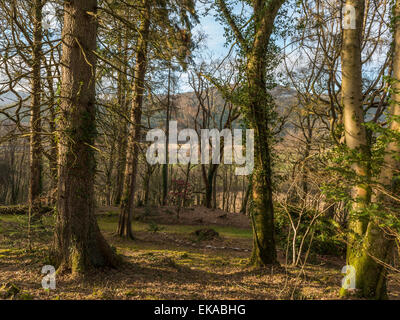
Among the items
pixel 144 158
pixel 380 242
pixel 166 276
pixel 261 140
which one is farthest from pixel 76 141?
pixel 380 242

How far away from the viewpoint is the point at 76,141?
14.0ft

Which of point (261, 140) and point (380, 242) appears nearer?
point (380, 242)

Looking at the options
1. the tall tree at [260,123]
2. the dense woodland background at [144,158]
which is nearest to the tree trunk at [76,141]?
the dense woodland background at [144,158]

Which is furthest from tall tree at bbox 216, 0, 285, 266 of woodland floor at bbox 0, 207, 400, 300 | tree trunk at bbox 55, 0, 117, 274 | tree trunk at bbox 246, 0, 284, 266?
tree trunk at bbox 55, 0, 117, 274

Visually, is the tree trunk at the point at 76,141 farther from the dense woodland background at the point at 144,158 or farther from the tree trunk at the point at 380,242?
the tree trunk at the point at 380,242

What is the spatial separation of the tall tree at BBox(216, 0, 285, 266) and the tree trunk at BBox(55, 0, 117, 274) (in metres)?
3.42

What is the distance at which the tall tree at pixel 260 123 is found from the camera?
601 centimetres

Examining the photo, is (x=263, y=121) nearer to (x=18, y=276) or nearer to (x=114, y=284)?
(x=114, y=284)

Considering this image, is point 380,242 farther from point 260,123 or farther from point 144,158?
point 144,158

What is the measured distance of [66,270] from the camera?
427 centimetres

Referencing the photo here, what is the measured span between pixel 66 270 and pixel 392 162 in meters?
5.36

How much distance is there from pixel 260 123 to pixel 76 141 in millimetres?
3904

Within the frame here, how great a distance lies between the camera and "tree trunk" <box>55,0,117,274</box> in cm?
427
